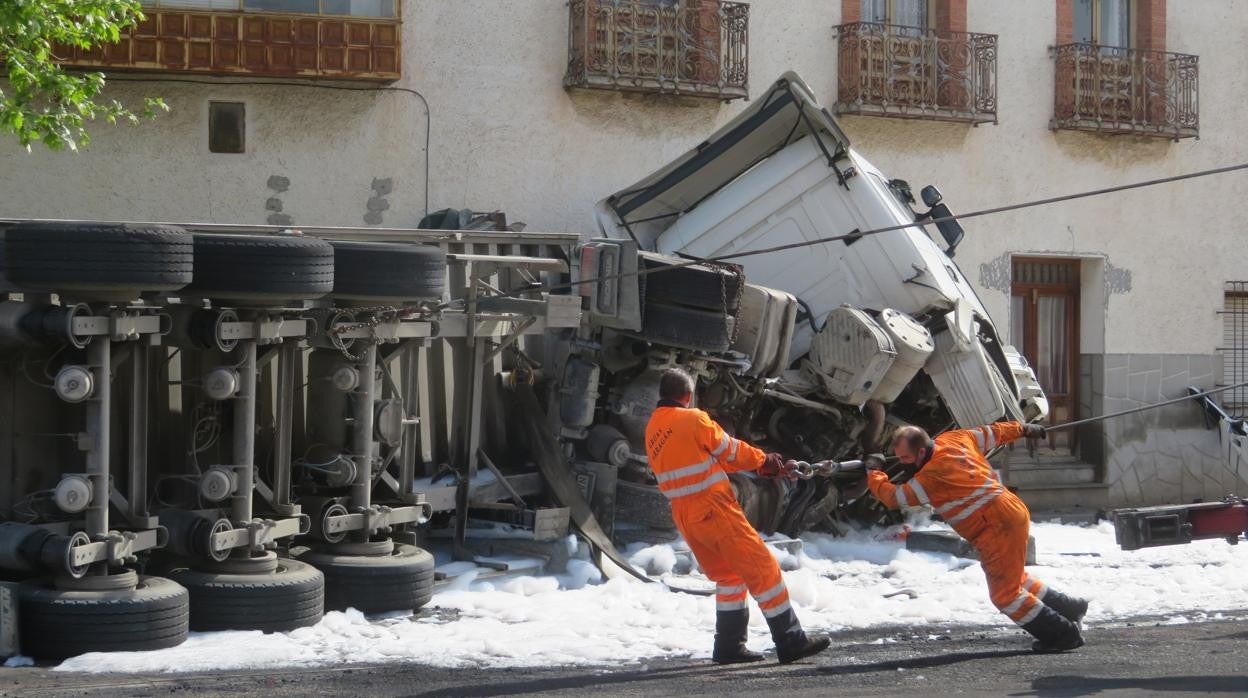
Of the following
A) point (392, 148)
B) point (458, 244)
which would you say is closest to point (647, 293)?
point (458, 244)

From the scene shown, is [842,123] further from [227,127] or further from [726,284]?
[726,284]

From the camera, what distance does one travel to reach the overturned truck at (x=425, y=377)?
7.57m

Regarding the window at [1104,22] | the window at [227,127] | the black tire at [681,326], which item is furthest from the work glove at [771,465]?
the window at [1104,22]

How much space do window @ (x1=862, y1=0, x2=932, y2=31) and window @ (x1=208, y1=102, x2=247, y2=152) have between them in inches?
264

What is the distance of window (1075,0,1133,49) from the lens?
60.8 feet

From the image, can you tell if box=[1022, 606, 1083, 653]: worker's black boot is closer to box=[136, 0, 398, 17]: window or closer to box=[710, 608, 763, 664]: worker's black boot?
box=[710, 608, 763, 664]: worker's black boot

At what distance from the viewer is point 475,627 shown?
28.2 ft

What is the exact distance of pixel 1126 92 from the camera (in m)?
18.1

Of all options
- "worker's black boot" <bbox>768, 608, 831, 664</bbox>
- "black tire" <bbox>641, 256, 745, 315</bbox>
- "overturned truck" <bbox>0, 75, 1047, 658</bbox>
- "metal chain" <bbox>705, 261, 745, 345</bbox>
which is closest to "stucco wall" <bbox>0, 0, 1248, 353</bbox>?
"overturned truck" <bbox>0, 75, 1047, 658</bbox>

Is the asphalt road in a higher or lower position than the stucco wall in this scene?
lower

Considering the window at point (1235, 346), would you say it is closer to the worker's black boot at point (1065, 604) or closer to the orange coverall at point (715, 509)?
the worker's black boot at point (1065, 604)

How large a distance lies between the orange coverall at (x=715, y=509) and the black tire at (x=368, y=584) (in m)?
1.75

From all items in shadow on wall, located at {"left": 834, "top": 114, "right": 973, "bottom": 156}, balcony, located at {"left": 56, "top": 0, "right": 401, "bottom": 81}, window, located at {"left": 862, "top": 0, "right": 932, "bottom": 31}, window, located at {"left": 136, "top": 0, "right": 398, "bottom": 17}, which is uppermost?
window, located at {"left": 862, "top": 0, "right": 932, "bottom": 31}

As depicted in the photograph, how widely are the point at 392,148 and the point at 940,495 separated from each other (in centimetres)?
803
